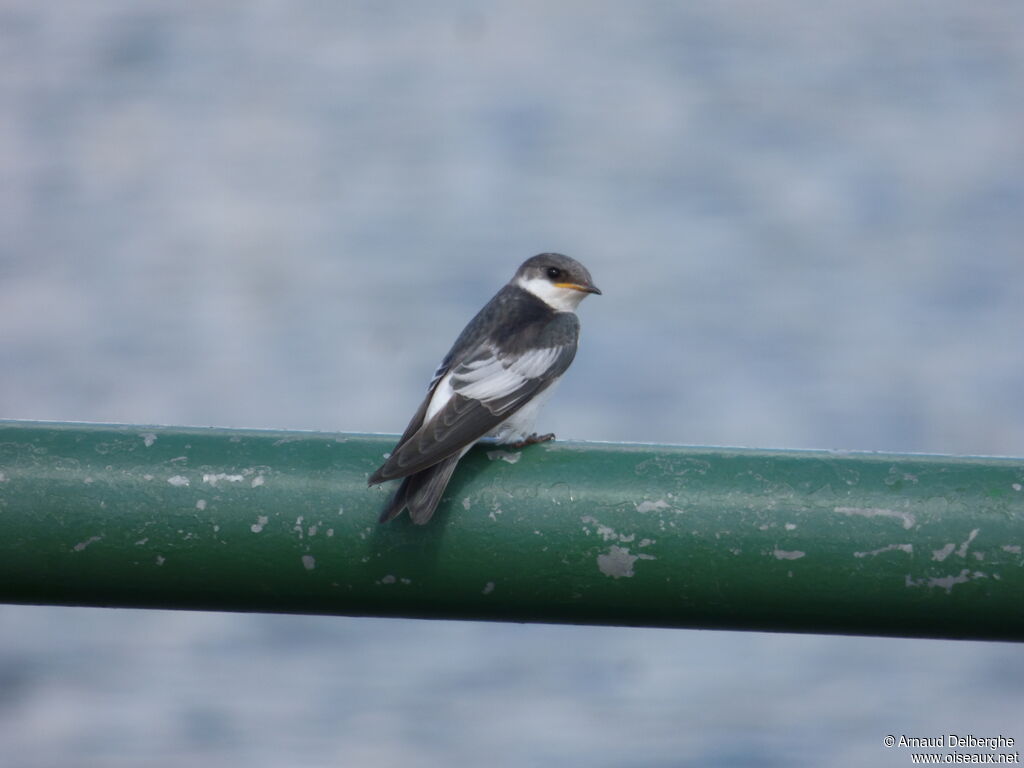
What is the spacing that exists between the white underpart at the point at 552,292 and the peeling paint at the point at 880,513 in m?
2.25

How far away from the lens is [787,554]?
191 centimetres

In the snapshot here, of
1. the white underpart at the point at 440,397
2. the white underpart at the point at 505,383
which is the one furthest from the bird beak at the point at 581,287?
the white underpart at the point at 440,397

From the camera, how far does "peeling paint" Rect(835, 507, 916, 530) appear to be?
193 centimetres

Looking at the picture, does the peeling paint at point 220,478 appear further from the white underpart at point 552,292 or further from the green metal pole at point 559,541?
the white underpart at point 552,292

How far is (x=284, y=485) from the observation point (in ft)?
6.52

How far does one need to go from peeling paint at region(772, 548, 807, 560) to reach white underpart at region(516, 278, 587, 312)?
2270 mm

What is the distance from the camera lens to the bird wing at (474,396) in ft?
7.34

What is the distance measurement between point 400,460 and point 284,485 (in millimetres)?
218

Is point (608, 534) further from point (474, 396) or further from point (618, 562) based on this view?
point (474, 396)

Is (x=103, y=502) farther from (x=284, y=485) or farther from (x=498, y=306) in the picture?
(x=498, y=306)

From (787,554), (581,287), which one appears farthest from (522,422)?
(787,554)

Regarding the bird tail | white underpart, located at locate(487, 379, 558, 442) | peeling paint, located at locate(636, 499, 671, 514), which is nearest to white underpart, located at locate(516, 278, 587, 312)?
white underpart, located at locate(487, 379, 558, 442)

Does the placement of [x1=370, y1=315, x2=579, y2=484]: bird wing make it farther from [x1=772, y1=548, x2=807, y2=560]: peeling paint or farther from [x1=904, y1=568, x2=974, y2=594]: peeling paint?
[x1=904, y1=568, x2=974, y2=594]: peeling paint

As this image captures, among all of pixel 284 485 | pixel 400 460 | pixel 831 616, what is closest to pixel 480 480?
pixel 400 460
